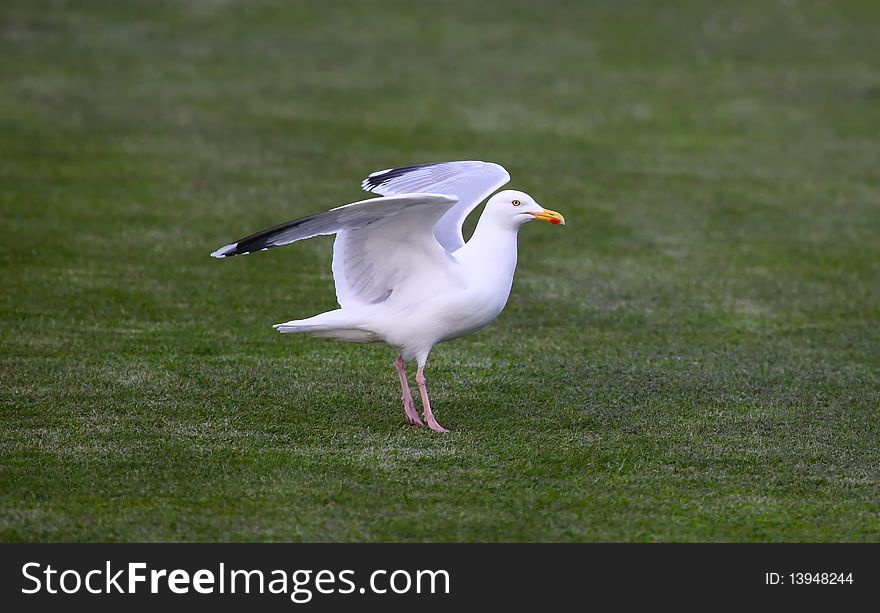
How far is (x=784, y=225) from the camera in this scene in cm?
1350

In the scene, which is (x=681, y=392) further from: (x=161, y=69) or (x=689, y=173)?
(x=161, y=69)

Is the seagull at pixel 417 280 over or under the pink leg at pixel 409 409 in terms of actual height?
over

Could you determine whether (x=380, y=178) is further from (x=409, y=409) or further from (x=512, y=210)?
(x=409, y=409)

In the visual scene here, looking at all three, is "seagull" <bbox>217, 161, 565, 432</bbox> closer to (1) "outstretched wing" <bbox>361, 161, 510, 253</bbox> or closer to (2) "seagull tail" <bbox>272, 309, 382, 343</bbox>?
(2) "seagull tail" <bbox>272, 309, 382, 343</bbox>

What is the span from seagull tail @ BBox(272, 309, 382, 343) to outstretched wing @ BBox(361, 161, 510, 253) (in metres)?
0.90

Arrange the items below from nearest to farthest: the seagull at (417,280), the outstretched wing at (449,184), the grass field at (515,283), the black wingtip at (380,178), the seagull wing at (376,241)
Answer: the grass field at (515,283), the seagull wing at (376,241), the seagull at (417,280), the black wingtip at (380,178), the outstretched wing at (449,184)

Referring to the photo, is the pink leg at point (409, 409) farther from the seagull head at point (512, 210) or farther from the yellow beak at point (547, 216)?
the yellow beak at point (547, 216)

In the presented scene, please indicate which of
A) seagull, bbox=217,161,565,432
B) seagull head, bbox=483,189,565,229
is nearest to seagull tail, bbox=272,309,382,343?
seagull, bbox=217,161,565,432

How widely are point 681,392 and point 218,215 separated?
612 centimetres

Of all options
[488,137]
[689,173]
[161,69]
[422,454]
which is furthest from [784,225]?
[161,69]

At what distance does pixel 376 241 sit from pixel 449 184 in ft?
3.21

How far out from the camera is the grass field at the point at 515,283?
650 centimetres

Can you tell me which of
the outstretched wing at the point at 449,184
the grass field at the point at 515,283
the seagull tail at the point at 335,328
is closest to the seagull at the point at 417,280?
the seagull tail at the point at 335,328

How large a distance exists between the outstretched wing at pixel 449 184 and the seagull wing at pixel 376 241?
2.07ft
